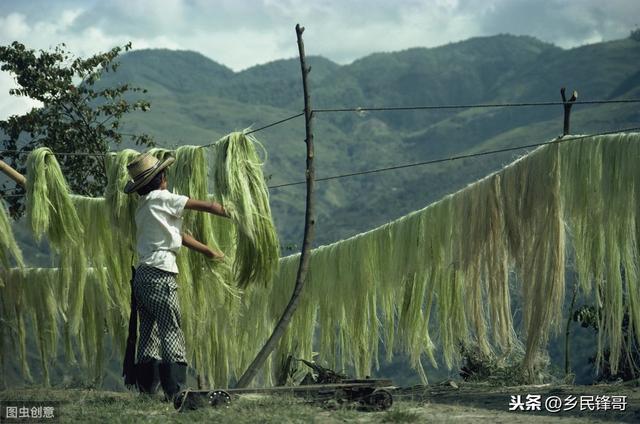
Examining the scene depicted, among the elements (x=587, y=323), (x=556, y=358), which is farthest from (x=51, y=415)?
A: (x=556, y=358)

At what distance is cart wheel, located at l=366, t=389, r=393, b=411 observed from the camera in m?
7.21

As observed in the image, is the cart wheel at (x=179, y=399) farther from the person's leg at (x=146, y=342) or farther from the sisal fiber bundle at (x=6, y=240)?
the sisal fiber bundle at (x=6, y=240)

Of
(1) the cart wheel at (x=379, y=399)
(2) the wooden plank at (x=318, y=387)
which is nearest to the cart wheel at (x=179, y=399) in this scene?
(2) the wooden plank at (x=318, y=387)

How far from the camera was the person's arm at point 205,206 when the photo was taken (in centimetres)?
784

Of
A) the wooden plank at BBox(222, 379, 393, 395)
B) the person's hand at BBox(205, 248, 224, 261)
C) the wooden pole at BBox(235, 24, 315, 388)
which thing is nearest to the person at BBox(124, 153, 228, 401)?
the person's hand at BBox(205, 248, 224, 261)

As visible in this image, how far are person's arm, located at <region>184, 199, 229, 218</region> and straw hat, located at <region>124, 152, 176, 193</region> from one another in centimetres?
39

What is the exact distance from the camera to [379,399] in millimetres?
7234

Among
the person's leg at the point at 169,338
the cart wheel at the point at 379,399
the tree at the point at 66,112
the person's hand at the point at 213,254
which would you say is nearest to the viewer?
the cart wheel at the point at 379,399

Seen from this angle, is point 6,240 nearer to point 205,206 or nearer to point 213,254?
point 213,254

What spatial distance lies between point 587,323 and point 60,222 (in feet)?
20.3

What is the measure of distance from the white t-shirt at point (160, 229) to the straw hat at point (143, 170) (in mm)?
139

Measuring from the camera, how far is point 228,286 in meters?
8.95

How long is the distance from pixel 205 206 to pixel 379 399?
6.41 feet

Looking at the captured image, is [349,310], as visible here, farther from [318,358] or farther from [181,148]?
[181,148]
